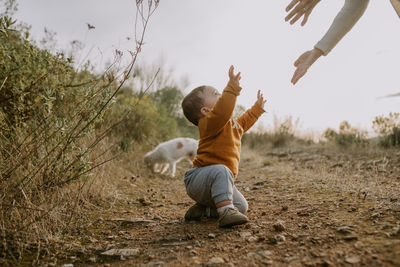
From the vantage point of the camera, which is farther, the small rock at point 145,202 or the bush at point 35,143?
the small rock at point 145,202

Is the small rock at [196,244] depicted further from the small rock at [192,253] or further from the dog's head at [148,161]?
the dog's head at [148,161]

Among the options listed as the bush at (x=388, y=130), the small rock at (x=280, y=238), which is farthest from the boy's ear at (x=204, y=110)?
the bush at (x=388, y=130)

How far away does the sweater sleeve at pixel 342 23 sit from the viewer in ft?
6.64

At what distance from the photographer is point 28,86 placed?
8.49ft

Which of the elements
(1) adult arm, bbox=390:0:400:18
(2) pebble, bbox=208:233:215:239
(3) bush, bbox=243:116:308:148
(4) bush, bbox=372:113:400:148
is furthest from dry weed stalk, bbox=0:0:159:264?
(3) bush, bbox=243:116:308:148

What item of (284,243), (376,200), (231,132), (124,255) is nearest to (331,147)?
(376,200)

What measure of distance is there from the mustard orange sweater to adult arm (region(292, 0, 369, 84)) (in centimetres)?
53

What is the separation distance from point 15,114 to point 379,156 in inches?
230

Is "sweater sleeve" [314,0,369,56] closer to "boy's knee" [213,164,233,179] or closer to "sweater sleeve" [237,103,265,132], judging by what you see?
"sweater sleeve" [237,103,265,132]

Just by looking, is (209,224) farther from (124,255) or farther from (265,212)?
(124,255)

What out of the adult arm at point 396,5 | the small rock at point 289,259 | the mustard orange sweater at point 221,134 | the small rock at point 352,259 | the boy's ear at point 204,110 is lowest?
the small rock at point 289,259

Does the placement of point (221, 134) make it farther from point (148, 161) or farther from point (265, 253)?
point (148, 161)

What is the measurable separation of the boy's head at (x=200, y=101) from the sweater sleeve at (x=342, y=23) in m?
0.90

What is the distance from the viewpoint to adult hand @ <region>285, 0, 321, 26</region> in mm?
2299
